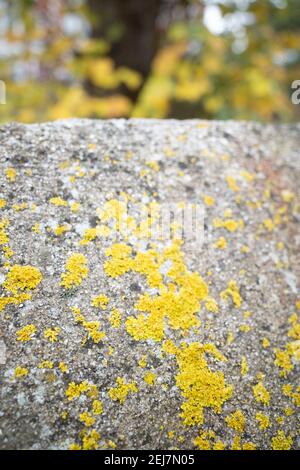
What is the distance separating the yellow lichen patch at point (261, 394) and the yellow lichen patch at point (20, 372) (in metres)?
1.04

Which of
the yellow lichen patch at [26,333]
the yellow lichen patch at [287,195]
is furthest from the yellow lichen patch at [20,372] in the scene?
the yellow lichen patch at [287,195]

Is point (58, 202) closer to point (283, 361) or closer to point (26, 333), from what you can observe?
point (26, 333)

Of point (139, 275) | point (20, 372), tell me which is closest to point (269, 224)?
point (139, 275)

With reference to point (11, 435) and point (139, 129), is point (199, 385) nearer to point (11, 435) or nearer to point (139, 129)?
point (11, 435)

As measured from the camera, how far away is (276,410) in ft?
5.64

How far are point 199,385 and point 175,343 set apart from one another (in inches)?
8.4

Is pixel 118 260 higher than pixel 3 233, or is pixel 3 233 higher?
pixel 3 233

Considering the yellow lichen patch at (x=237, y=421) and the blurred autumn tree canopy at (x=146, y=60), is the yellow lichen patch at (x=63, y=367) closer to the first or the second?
the yellow lichen patch at (x=237, y=421)

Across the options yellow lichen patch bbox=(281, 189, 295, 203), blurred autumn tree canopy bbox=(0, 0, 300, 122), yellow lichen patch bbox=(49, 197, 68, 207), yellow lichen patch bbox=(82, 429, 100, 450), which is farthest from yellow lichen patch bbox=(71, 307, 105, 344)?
blurred autumn tree canopy bbox=(0, 0, 300, 122)

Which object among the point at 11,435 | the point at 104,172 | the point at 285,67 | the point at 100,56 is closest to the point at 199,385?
the point at 11,435

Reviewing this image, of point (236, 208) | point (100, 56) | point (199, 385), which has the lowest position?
point (199, 385)

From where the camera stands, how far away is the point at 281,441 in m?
1.64

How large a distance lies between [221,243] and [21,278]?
1.09 meters

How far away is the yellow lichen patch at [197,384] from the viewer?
63.5 inches
